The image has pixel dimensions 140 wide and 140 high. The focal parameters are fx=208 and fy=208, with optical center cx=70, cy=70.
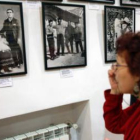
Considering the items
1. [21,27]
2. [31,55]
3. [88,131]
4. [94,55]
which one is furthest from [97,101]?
[21,27]

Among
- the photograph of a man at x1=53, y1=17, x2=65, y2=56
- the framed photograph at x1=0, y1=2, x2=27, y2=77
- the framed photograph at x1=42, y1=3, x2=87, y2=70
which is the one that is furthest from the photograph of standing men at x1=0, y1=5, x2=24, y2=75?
the photograph of a man at x1=53, y1=17, x2=65, y2=56

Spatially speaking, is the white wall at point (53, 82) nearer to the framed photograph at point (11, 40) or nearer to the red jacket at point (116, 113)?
the framed photograph at point (11, 40)

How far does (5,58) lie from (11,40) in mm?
142

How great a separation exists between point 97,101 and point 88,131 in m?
0.33

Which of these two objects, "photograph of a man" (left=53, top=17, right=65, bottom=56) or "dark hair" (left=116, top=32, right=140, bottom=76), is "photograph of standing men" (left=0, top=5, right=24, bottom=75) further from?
"dark hair" (left=116, top=32, right=140, bottom=76)

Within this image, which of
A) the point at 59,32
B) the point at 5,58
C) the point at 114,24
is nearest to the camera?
the point at 5,58

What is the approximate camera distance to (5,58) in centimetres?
155

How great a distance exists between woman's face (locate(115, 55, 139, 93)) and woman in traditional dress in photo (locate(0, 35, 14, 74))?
33.8 inches

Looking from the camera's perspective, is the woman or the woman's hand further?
the woman's hand

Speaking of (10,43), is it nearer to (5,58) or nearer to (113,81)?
(5,58)

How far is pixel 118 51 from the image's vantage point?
3.45ft

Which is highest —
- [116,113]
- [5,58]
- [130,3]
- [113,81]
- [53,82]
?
[130,3]

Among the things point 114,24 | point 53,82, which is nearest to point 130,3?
point 114,24

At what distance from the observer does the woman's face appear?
3.33ft
